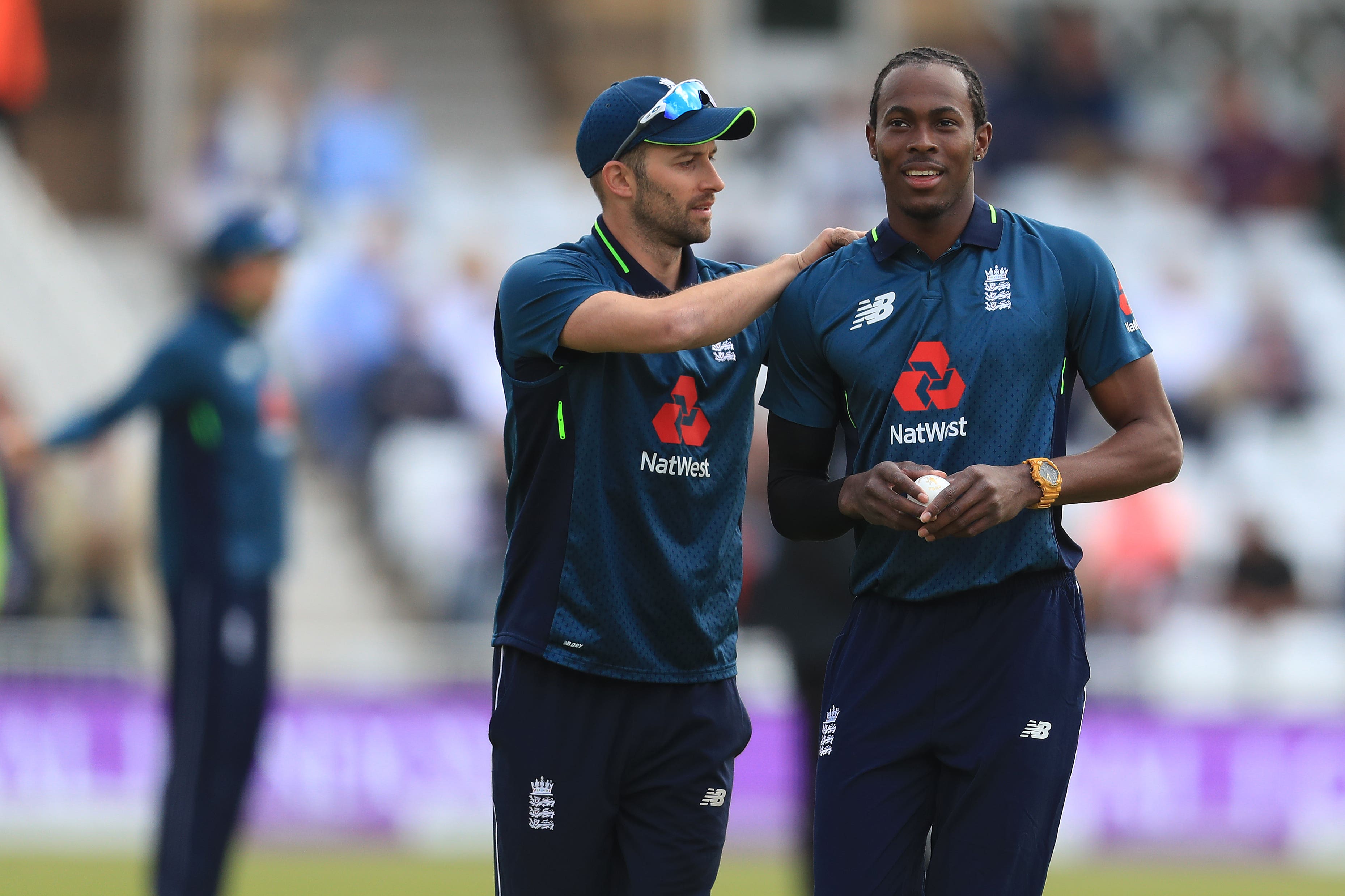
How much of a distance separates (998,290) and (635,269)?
0.97m

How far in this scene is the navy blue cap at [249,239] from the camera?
766 centimetres

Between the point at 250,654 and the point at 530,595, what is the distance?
3.09 meters

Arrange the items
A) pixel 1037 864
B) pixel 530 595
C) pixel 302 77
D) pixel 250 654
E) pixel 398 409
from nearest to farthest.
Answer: pixel 1037 864, pixel 530 595, pixel 250 654, pixel 398 409, pixel 302 77

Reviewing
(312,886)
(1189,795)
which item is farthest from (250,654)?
(1189,795)

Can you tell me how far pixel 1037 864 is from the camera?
4.44 metres

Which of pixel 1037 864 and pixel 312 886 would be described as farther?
pixel 312 886

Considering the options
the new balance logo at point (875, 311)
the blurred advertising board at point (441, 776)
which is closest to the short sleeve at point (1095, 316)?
the new balance logo at point (875, 311)

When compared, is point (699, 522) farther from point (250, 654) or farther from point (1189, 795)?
point (1189, 795)

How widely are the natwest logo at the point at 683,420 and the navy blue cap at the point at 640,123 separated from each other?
2.01 feet

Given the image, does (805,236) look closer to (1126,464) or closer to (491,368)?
(491,368)

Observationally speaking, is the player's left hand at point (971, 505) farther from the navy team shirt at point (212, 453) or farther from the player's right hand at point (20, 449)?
the player's right hand at point (20, 449)

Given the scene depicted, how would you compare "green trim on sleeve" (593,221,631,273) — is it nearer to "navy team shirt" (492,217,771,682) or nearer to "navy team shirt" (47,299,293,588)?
"navy team shirt" (492,217,771,682)

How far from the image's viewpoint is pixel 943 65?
445cm

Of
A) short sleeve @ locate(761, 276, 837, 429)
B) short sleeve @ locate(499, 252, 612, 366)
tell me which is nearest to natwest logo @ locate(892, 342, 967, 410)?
short sleeve @ locate(761, 276, 837, 429)
